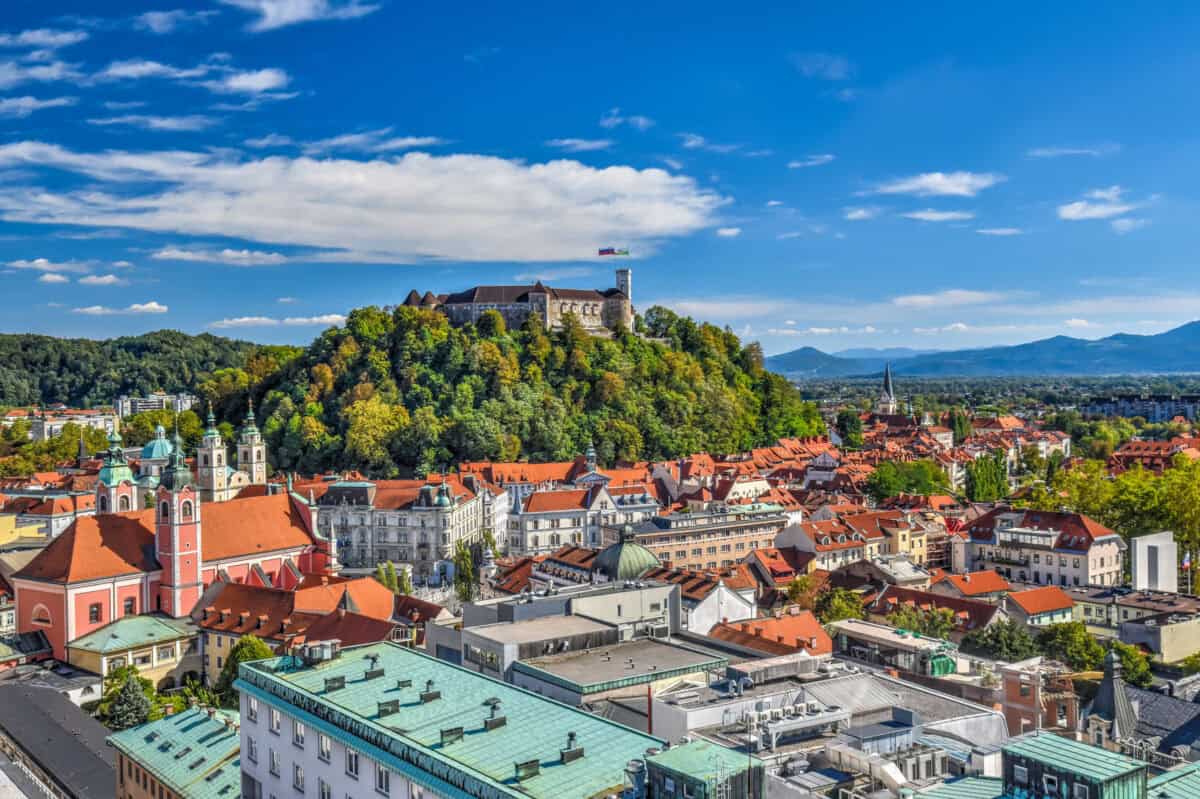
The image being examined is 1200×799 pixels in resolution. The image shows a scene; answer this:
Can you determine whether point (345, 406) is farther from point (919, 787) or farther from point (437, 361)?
point (919, 787)

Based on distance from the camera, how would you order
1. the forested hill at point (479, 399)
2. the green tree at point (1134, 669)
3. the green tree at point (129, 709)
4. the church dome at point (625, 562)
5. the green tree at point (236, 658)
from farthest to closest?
the forested hill at point (479, 399) < the green tree at point (236, 658) < the church dome at point (625, 562) < the green tree at point (1134, 669) < the green tree at point (129, 709)

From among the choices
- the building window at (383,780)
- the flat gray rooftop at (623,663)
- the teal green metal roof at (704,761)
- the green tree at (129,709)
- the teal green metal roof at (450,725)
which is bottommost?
the green tree at (129,709)

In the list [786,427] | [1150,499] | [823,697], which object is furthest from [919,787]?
[786,427]

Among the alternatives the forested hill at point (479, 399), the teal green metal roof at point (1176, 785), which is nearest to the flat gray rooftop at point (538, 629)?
the teal green metal roof at point (1176, 785)

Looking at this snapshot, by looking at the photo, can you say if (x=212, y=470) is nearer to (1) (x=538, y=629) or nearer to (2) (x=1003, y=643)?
(1) (x=538, y=629)

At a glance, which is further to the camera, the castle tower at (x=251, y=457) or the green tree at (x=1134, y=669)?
the castle tower at (x=251, y=457)

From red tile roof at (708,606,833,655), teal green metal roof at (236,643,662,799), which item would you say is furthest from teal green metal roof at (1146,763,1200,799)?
red tile roof at (708,606,833,655)

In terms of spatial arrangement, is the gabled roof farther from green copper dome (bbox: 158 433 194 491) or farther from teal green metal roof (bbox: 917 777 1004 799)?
teal green metal roof (bbox: 917 777 1004 799)

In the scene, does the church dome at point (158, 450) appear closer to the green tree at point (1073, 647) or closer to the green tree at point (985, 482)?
the green tree at point (1073, 647)
